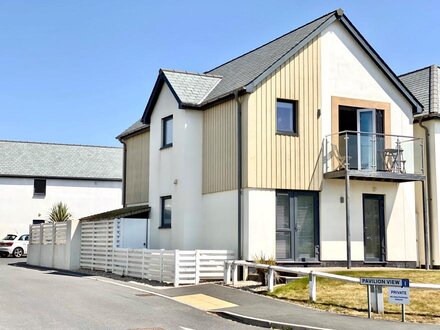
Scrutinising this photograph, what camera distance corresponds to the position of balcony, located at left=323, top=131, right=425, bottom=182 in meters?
20.0

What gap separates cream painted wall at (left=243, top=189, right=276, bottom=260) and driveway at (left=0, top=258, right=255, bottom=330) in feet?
12.8

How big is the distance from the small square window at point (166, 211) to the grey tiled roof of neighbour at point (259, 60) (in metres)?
4.21

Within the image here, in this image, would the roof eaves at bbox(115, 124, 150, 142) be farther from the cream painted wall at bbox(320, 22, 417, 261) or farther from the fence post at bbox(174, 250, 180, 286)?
the fence post at bbox(174, 250, 180, 286)

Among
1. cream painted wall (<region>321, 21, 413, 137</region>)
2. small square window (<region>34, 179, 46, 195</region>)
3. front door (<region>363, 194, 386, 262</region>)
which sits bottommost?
front door (<region>363, 194, 386, 262</region>)

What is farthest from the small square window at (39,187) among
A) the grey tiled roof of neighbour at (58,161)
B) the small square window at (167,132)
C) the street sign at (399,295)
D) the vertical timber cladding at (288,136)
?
the street sign at (399,295)

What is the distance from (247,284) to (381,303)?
17.0ft

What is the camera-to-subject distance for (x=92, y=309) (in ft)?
Answer: 43.9

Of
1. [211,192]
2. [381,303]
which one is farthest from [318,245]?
[381,303]

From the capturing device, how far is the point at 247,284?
17375 mm

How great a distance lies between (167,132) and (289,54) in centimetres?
607

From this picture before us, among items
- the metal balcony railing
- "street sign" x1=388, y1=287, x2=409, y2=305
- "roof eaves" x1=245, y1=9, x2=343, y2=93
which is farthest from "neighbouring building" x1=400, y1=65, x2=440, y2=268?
"street sign" x1=388, y1=287, x2=409, y2=305

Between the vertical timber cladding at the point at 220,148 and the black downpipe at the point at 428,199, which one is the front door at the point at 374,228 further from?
the vertical timber cladding at the point at 220,148

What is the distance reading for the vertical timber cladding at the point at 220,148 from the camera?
2009 centimetres

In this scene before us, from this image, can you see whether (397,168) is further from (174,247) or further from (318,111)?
(174,247)
